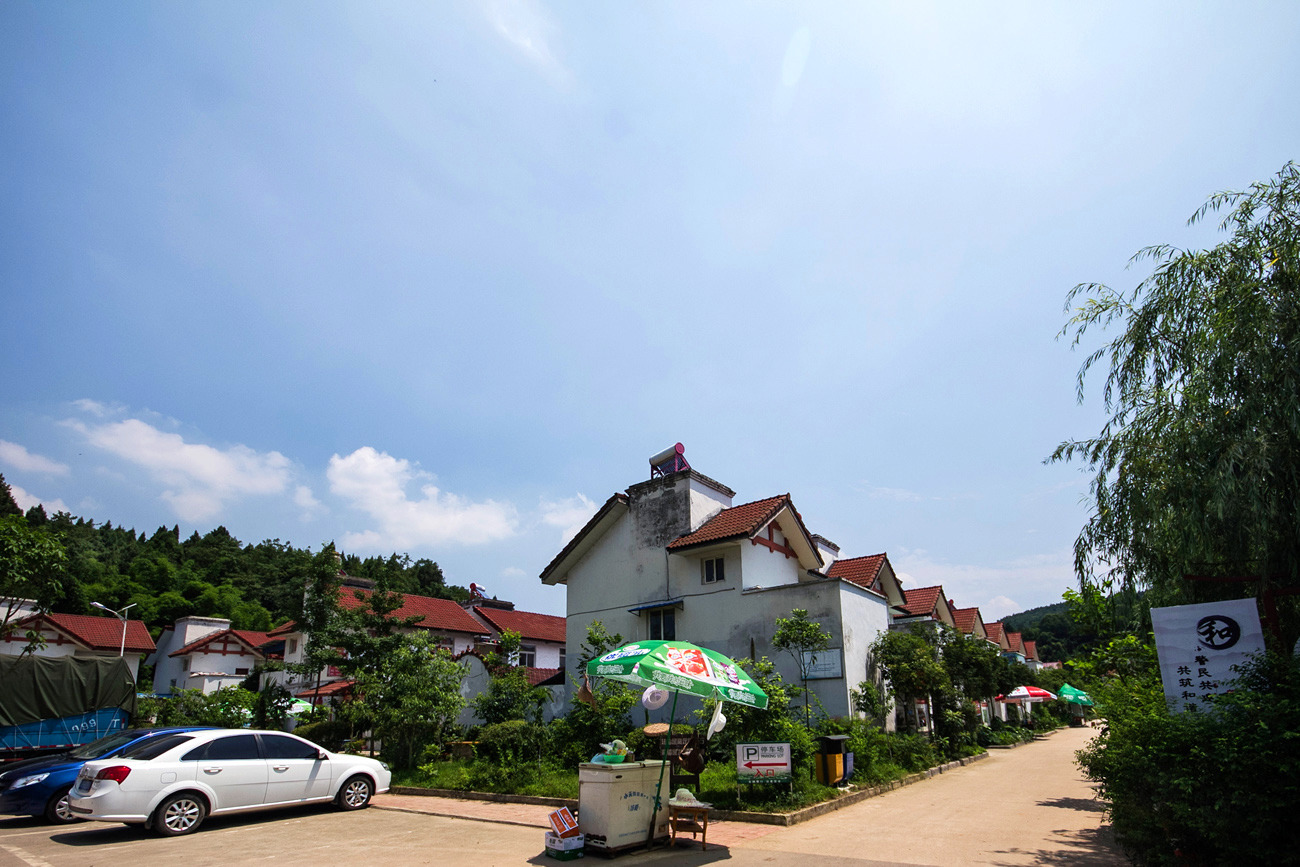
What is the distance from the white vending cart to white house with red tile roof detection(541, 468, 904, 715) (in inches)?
387

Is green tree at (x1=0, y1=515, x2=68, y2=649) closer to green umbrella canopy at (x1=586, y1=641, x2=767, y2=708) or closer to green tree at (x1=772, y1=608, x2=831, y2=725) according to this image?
green umbrella canopy at (x1=586, y1=641, x2=767, y2=708)

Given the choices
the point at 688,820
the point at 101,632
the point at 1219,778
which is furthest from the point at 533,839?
the point at 101,632

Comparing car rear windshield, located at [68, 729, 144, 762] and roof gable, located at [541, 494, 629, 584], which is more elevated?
roof gable, located at [541, 494, 629, 584]

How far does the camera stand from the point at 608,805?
27.5 ft

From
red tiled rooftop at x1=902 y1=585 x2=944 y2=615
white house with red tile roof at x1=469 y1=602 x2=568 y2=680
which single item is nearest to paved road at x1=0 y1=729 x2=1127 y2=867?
red tiled rooftop at x1=902 y1=585 x2=944 y2=615

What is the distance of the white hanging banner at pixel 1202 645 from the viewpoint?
7.58 metres

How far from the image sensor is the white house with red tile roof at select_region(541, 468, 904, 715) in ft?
59.2

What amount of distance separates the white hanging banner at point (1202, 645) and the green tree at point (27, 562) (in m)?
21.3

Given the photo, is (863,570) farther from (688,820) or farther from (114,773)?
(114,773)

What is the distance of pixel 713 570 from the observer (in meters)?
21.0

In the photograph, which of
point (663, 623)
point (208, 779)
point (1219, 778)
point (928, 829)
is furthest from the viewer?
point (663, 623)

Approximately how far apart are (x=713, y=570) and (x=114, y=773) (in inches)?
583

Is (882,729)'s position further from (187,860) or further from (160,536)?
(160,536)

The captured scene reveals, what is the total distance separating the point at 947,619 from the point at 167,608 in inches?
2424
